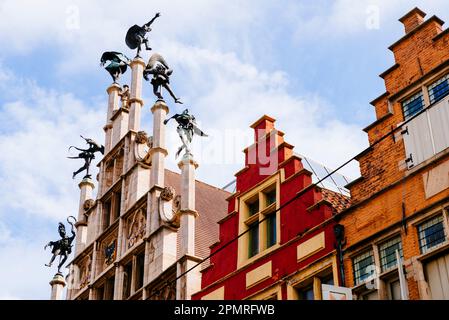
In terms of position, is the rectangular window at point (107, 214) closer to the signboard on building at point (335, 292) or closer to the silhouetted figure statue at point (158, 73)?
the silhouetted figure statue at point (158, 73)

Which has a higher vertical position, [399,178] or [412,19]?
[412,19]

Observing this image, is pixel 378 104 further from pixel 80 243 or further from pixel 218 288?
pixel 80 243

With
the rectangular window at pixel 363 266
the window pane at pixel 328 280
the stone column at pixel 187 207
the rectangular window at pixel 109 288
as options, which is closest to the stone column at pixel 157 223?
the stone column at pixel 187 207

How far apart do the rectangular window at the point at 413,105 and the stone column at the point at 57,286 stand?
1625 cm

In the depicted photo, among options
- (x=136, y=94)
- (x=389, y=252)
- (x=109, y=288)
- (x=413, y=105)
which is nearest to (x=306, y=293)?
(x=389, y=252)

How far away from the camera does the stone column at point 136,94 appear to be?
29203 mm

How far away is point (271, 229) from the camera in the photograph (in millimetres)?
19656

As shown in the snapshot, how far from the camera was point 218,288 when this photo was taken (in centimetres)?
2006

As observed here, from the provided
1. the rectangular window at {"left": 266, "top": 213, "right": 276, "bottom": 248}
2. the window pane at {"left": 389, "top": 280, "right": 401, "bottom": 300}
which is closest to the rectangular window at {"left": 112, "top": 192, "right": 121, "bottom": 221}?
the rectangular window at {"left": 266, "top": 213, "right": 276, "bottom": 248}

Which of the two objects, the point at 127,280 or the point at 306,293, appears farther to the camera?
the point at 127,280

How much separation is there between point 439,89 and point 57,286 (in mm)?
17275

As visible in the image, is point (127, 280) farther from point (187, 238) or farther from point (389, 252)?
point (389, 252)

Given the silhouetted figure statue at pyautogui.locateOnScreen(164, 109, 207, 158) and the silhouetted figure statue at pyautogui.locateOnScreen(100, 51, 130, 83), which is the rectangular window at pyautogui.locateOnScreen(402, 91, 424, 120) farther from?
the silhouetted figure statue at pyautogui.locateOnScreen(100, 51, 130, 83)
